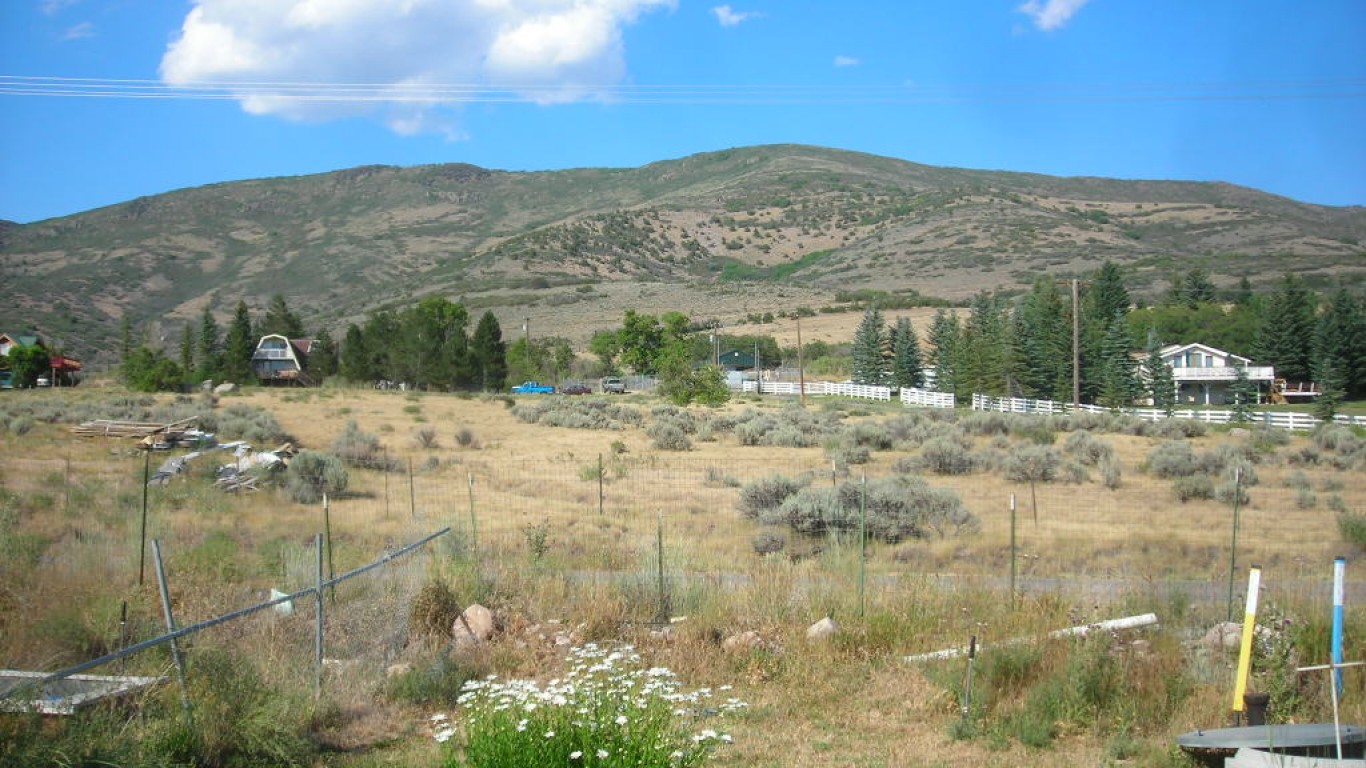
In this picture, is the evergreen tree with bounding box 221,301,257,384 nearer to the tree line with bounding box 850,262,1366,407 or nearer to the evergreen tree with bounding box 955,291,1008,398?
the tree line with bounding box 850,262,1366,407

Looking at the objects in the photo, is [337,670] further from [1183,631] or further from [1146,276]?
[1146,276]

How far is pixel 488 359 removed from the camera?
74562 millimetres

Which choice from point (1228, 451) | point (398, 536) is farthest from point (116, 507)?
point (1228, 451)

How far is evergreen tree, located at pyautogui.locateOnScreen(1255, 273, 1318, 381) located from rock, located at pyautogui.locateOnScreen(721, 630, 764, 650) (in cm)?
7657

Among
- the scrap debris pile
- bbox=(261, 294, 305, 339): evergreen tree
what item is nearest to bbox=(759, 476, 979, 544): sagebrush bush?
the scrap debris pile

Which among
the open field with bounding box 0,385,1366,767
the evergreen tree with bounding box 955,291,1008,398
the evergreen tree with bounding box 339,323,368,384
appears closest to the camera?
the open field with bounding box 0,385,1366,767

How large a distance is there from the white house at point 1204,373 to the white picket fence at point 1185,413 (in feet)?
48.2

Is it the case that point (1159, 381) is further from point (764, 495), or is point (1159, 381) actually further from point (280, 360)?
point (280, 360)

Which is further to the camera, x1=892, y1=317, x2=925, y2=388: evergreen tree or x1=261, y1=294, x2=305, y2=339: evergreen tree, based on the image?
x1=261, y1=294, x2=305, y2=339: evergreen tree

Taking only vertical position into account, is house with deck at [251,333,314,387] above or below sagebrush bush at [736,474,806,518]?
above

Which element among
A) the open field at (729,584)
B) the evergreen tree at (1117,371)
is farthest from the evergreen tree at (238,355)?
the evergreen tree at (1117,371)

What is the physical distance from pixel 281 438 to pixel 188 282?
576 ft

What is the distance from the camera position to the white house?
73.7 metres

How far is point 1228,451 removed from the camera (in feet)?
104
